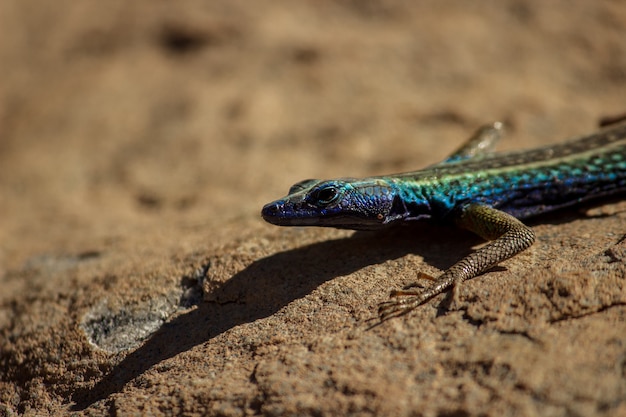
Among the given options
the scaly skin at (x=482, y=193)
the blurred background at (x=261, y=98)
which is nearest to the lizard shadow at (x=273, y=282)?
the scaly skin at (x=482, y=193)

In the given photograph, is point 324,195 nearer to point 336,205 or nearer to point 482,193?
point 336,205

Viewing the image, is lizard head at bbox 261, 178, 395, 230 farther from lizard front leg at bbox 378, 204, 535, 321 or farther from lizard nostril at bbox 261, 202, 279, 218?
lizard front leg at bbox 378, 204, 535, 321

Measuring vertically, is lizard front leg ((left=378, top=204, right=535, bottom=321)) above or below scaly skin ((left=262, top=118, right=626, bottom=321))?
below

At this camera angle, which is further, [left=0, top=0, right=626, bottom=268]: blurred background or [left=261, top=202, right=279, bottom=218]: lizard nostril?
[left=0, top=0, right=626, bottom=268]: blurred background

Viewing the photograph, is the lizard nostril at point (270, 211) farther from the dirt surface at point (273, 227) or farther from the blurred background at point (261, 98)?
the blurred background at point (261, 98)

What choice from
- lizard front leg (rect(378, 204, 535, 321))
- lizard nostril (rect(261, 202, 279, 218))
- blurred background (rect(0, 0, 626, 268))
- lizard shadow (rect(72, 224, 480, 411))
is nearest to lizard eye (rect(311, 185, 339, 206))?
lizard nostril (rect(261, 202, 279, 218))

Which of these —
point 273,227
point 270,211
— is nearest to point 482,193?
point 270,211
